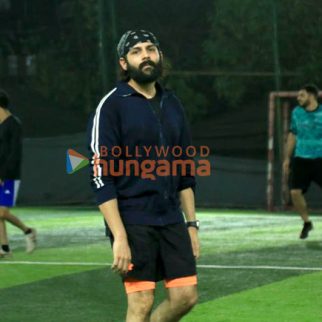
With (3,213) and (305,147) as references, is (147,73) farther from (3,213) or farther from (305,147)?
(305,147)

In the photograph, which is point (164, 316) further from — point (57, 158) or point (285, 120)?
point (57, 158)

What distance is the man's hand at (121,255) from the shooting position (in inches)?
245

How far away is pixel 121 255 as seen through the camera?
6.23 metres

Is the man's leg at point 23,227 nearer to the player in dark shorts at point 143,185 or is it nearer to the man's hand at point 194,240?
the man's hand at point 194,240

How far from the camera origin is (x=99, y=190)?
640 centimetres

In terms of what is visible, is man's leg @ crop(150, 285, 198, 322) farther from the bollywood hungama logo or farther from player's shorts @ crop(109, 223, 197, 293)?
the bollywood hungama logo

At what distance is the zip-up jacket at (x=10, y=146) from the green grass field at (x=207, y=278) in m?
1.01

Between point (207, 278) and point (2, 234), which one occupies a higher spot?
point (2, 234)

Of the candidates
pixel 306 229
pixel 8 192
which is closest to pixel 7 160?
pixel 8 192

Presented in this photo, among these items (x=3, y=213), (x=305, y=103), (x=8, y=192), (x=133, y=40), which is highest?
(x=133, y=40)

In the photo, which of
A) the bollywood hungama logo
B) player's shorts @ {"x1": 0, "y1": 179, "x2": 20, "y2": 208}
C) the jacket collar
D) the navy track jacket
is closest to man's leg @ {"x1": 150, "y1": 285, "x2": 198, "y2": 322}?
the navy track jacket

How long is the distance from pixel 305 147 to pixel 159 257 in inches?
351

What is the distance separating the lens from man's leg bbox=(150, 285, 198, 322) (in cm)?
654

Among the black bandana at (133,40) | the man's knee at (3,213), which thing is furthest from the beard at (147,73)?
the man's knee at (3,213)
